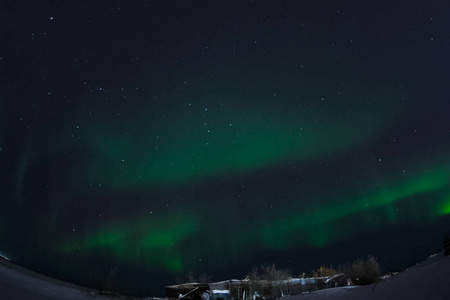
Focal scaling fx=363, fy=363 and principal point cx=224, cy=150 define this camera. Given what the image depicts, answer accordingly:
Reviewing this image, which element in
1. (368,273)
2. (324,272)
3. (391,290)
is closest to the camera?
(391,290)

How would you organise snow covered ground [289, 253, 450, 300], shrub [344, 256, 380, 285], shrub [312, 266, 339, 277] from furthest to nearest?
shrub [312, 266, 339, 277]
shrub [344, 256, 380, 285]
snow covered ground [289, 253, 450, 300]

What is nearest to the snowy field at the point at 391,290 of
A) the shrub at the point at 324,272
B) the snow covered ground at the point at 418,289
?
the snow covered ground at the point at 418,289

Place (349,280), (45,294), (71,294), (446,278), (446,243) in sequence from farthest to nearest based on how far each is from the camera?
(349,280) < (446,243) < (71,294) < (45,294) < (446,278)

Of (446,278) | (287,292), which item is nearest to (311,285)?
(287,292)

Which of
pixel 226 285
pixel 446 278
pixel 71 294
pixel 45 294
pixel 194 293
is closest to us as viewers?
pixel 446 278

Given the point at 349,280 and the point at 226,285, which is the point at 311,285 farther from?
the point at 226,285

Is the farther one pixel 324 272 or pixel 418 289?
pixel 324 272

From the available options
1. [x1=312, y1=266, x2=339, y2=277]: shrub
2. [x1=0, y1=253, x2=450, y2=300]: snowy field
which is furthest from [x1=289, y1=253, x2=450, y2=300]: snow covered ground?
[x1=312, y1=266, x2=339, y2=277]: shrub

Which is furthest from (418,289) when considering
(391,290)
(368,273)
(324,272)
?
(324,272)

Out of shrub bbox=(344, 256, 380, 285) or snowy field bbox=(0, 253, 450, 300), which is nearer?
snowy field bbox=(0, 253, 450, 300)

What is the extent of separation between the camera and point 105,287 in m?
30.8

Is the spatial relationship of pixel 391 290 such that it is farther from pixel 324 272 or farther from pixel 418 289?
pixel 324 272

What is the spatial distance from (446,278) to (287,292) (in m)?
26.7

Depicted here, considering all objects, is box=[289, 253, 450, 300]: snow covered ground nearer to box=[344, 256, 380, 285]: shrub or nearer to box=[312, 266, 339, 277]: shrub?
box=[344, 256, 380, 285]: shrub
